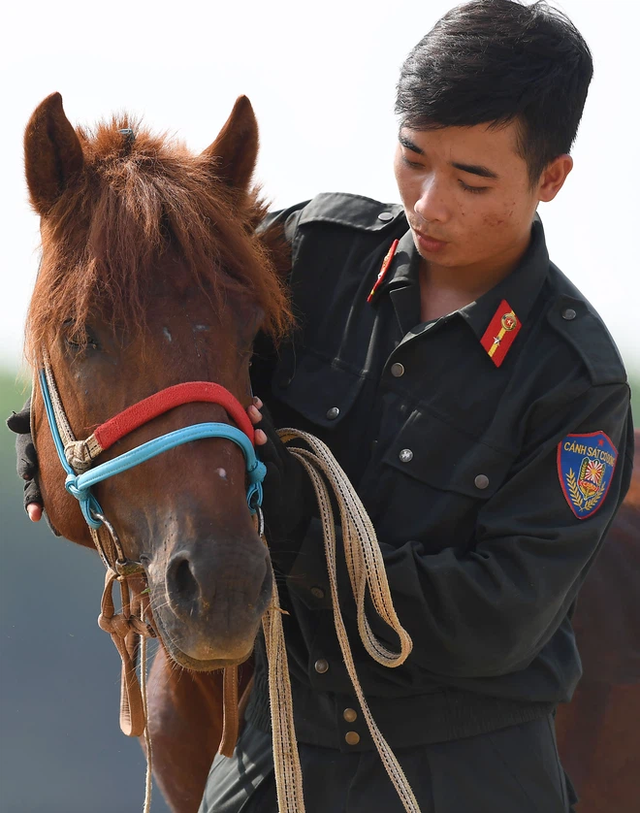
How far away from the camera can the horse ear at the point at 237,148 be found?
1.79m

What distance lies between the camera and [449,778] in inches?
64.2

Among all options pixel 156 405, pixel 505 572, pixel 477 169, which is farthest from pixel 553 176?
pixel 156 405

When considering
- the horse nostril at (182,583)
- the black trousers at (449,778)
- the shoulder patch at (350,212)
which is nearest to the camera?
the horse nostril at (182,583)

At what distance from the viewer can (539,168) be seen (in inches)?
70.4

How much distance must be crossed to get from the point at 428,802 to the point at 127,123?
1.47 metres

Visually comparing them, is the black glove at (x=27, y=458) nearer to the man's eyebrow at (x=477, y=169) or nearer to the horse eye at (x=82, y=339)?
the horse eye at (x=82, y=339)

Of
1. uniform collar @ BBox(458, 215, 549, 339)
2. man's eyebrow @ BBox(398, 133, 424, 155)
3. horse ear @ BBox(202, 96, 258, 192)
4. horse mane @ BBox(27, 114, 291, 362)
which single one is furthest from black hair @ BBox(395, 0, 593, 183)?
horse mane @ BBox(27, 114, 291, 362)

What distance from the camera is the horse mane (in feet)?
4.81

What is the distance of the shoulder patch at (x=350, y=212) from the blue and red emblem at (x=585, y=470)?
0.72 metres

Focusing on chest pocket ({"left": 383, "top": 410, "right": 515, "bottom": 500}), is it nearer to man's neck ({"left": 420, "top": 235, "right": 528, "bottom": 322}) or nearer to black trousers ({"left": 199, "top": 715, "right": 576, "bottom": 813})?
man's neck ({"left": 420, "top": 235, "right": 528, "bottom": 322})

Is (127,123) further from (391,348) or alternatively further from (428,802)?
(428,802)

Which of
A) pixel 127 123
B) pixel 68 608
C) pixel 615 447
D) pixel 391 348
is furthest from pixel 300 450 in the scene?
pixel 68 608

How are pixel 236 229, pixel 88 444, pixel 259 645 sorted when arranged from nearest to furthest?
pixel 88 444, pixel 236 229, pixel 259 645

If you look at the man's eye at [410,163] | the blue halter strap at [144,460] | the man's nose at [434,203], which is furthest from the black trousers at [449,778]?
the man's eye at [410,163]
